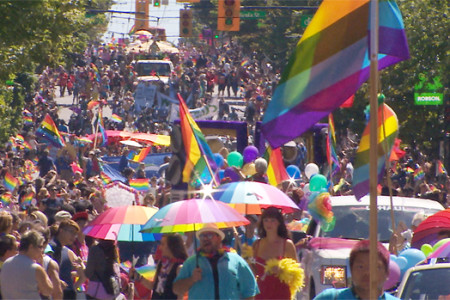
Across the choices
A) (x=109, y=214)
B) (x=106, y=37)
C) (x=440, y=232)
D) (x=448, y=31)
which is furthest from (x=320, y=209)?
(x=106, y=37)

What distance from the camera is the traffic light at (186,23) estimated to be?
40.9 metres

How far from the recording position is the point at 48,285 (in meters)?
8.84

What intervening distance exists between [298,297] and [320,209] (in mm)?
1568

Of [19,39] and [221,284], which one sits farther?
[19,39]

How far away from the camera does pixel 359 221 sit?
12.5m

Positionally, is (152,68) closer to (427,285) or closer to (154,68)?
(154,68)

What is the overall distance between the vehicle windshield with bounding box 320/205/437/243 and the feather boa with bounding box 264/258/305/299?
10.4 feet

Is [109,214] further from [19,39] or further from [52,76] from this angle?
[52,76]

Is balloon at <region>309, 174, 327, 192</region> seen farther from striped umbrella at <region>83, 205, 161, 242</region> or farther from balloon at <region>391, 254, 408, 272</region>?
balloon at <region>391, 254, 408, 272</region>

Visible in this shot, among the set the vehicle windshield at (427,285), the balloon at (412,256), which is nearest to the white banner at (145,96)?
the balloon at (412,256)

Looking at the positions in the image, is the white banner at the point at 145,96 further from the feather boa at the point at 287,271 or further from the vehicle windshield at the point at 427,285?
the vehicle windshield at the point at 427,285

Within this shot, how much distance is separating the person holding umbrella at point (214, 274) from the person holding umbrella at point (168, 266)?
557 millimetres

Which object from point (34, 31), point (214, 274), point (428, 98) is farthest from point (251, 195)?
point (428, 98)

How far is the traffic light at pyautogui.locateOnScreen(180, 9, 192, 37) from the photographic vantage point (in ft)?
134
